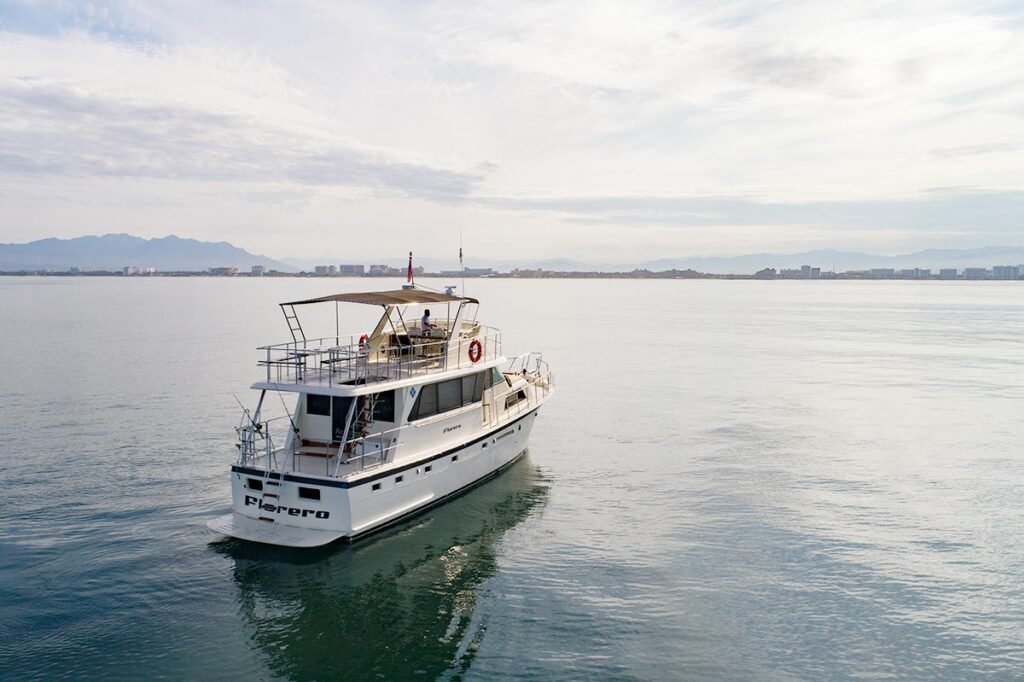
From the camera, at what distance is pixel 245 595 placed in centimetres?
1692

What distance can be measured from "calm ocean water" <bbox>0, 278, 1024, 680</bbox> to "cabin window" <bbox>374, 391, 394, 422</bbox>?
3227 millimetres

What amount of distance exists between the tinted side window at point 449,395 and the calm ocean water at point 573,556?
318 centimetres

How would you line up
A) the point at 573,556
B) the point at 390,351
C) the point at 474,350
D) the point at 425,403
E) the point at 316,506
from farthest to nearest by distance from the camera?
the point at 474,350
the point at 390,351
the point at 425,403
the point at 573,556
the point at 316,506

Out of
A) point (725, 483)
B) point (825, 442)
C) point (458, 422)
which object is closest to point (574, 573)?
point (458, 422)

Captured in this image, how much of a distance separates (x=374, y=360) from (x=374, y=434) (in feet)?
10.9

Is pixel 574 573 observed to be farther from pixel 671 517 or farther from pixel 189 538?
pixel 189 538

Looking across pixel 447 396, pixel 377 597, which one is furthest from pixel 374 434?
pixel 377 597

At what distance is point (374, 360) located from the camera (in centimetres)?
2339

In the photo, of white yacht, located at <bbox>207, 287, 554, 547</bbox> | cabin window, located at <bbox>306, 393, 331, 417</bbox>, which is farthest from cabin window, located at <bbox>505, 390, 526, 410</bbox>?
cabin window, located at <bbox>306, 393, 331, 417</bbox>

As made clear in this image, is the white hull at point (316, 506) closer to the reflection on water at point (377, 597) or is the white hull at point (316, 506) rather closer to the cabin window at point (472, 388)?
the reflection on water at point (377, 597)

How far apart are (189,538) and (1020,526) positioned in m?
23.8

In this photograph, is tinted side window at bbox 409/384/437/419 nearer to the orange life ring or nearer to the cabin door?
the cabin door

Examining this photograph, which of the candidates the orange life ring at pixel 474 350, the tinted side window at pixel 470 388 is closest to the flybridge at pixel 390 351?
the orange life ring at pixel 474 350

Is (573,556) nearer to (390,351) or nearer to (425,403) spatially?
(425,403)
